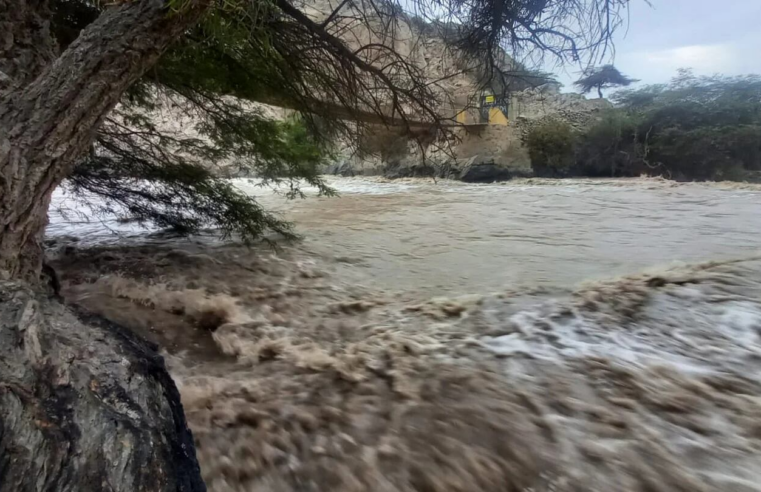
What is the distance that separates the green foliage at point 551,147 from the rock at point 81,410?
51.3 ft

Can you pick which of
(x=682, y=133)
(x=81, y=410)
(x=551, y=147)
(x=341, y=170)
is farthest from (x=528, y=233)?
(x=341, y=170)

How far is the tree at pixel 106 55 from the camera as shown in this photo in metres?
1.68

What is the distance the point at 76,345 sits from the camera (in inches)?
51.3

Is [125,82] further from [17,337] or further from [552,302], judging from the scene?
[552,302]

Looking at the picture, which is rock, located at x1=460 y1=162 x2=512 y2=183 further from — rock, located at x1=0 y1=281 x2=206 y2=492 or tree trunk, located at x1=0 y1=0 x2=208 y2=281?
rock, located at x1=0 y1=281 x2=206 y2=492

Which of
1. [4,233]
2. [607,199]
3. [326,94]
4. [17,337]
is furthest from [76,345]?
[607,199]

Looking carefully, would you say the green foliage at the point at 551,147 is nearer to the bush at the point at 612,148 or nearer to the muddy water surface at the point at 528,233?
the bush at the point at 612,148

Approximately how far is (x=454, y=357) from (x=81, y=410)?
4.79 ft

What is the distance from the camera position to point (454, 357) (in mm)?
2125

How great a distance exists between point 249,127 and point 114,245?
5.88ft

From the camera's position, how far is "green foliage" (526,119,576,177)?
15430 millimetres

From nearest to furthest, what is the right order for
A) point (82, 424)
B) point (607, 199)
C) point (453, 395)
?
1. point (82, 424)
2. point (453, 395)
3. point (607, 199)

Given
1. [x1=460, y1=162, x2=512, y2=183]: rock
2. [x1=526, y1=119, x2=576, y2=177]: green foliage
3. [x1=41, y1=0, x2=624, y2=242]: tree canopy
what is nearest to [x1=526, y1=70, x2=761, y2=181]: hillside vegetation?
[x1=526, y1=119, x2=576, y2=177]: green foliage

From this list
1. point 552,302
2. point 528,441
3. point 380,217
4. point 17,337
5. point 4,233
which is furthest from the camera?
point 380,217
